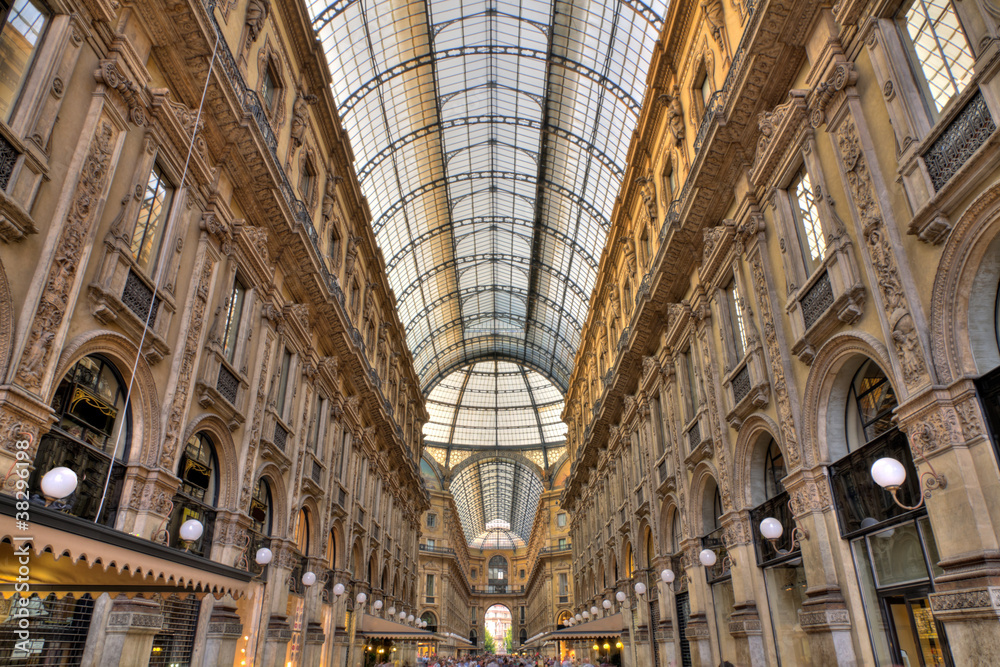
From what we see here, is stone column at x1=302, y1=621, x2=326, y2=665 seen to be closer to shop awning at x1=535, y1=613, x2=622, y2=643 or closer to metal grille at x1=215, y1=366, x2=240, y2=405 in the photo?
metal grille at x1=215, y1=366, x2=240, y2=405

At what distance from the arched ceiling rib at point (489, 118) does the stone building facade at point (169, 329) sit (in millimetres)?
6960

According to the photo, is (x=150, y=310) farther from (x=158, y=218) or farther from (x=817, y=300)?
(x=817, y=300)

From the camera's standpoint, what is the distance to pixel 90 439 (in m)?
9.45

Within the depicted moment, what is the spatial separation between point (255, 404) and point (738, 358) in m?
11.4

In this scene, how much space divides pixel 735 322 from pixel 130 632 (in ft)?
→ 43.2

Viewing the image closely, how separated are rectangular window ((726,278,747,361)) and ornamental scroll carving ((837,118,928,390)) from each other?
513cm

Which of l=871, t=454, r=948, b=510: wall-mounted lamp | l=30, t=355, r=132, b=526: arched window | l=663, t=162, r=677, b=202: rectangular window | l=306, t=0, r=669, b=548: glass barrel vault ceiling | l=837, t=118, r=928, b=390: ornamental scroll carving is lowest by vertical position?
l=871, t=454, r=948, b=510: wall-mounted lamp

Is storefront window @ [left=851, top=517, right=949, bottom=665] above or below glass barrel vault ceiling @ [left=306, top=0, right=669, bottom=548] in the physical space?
below

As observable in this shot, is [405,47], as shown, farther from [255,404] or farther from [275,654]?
[275,654]

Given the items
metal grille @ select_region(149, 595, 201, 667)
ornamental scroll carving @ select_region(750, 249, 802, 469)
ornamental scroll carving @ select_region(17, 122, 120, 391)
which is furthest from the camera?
metal grille @ select_region(149, 595, 201, 667)

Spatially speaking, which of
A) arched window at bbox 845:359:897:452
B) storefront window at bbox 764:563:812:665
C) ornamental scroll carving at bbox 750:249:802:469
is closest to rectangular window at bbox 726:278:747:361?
ornamental scroll carving at bbox 750:249:802:469

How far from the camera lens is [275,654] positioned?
15359 millimetres

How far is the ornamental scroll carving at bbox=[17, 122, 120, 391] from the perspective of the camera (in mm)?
7629

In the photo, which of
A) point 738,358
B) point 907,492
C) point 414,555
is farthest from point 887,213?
Answer: point 414,555
